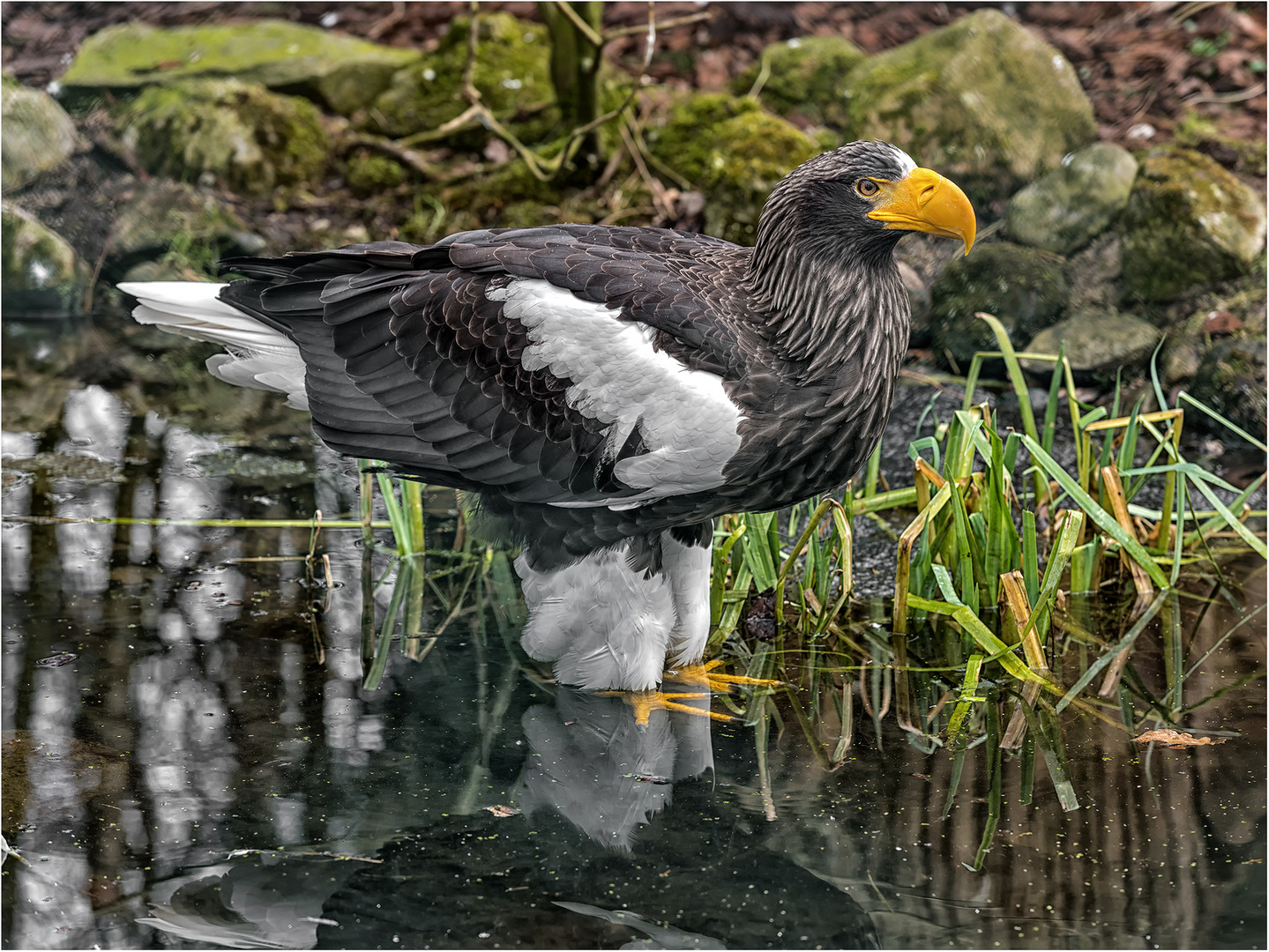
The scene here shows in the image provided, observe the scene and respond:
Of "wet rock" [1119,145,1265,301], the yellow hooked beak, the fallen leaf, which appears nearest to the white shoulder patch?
the yellow hooked beak

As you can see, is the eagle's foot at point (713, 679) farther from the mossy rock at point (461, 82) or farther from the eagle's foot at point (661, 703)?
the mossy rock at point (461, 82)

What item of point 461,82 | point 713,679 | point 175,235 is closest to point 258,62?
point 461,82

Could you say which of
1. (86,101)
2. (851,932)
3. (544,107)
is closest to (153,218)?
(86,101)

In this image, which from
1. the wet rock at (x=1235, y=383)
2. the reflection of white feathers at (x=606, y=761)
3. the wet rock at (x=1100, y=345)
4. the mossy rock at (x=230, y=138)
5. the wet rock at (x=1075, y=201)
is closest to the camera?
the reflection of white feathers at (x=606, y=761)

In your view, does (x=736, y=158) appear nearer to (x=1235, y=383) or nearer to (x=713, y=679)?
(x=1235, y=383)

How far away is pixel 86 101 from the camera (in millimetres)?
8172

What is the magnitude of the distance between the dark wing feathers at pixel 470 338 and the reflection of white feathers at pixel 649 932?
1121 mm

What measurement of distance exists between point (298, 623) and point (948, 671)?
2028 mm

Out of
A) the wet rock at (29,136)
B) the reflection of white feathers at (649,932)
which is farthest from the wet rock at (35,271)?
the reflection of white feathers at (649,932)

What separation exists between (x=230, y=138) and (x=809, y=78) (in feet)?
11.3

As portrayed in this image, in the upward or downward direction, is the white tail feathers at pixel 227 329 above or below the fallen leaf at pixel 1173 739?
above

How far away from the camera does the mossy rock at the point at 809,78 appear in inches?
297

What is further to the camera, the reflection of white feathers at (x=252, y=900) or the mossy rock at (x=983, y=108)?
the mossy rock at (x=983, y=108)

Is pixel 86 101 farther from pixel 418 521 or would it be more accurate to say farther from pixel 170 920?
pixel 170 920
